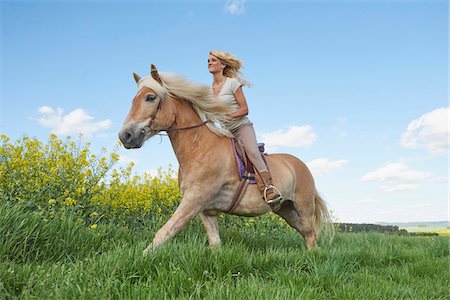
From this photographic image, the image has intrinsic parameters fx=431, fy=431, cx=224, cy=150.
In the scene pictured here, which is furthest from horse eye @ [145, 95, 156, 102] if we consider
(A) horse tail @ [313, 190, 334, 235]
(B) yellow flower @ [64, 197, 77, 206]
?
(A) horse tail @ [313, 190, 334, 235]

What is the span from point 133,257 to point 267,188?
2315 millimetres

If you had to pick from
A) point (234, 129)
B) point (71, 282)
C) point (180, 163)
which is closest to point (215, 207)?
point (180, 163)

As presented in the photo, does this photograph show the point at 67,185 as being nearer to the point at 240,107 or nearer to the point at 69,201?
the point at 69,201

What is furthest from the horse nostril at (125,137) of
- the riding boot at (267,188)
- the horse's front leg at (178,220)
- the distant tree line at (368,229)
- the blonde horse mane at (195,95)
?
the distant tree line at (368,229)

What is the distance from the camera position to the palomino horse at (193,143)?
16.3ft

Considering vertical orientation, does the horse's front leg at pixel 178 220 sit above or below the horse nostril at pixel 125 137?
below

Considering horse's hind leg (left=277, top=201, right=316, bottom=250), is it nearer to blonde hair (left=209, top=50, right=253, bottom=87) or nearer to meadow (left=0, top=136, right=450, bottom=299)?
meadow (left=0, top=136, right=450, bottom=299)

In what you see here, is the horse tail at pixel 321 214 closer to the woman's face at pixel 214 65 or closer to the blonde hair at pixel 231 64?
the blonde hair at pixel 231 64

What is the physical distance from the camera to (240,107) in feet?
18.7

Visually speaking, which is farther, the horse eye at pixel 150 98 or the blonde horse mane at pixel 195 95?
the blonde horse mane at pixel 195 95

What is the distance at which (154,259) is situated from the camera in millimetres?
3945

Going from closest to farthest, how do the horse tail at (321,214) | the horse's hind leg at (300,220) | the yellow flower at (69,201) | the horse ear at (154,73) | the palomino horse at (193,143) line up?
the palomino horse at (193,143) < the horse ear at (154,73) < the yellow flower at (69,201) < the horse's hind leg at (300,220) < the horse tail at (321,214)

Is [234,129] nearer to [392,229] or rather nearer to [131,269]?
[131,269]

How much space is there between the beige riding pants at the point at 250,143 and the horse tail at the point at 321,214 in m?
1.87
